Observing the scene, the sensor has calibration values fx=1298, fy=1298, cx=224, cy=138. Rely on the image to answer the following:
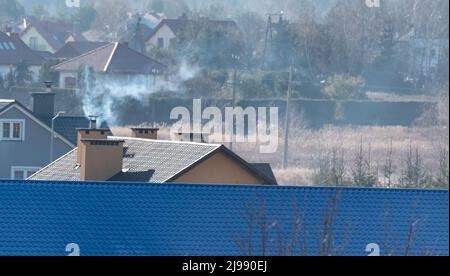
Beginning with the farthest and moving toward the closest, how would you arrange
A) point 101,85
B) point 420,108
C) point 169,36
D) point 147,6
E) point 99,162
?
point 147,6
point 169,36
point 101,85
point 420,108
point 99,162

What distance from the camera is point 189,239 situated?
8.29m

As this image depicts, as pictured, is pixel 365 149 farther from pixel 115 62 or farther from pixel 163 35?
pixel 163 35

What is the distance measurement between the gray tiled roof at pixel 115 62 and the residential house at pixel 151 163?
14.8 meters

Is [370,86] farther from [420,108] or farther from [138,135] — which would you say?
[138,135]

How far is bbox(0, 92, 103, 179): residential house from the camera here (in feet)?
52.5

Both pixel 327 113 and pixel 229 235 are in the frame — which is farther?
pixel 327 113

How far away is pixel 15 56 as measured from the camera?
28.0m

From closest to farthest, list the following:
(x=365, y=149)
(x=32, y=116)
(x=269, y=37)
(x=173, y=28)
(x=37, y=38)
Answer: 1. (x=32, y=116)
2. (x=365, y=149)
3. (x=269, y=37)
4. (x=173, y=28)
5. (x=37, y=38)

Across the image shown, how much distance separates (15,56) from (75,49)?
3751mm

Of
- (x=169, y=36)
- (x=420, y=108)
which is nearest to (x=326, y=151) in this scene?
(x=420, y=108)

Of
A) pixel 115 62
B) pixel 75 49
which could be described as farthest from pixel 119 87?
pixel 75 49

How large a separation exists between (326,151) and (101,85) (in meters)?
7.61

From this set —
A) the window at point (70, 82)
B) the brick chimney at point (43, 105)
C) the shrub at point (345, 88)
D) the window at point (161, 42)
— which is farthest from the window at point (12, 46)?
the brick chimney at point (43, 105)

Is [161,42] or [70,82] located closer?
[70,82]
